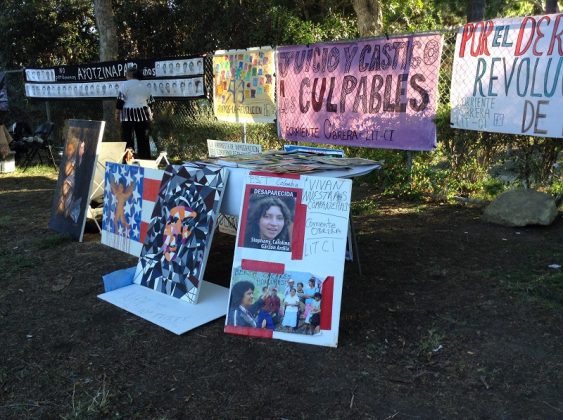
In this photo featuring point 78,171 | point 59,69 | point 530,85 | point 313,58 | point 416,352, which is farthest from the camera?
point 59,69

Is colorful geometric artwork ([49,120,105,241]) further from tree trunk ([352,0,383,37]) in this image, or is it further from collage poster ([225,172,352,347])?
tree trunk ([352,0,383,37])

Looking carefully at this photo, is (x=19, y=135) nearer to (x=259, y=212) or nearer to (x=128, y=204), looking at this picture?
(x=128, y=204)

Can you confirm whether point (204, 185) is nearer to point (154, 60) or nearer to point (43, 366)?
point (43, 366)

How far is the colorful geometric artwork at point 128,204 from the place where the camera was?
15.4ft

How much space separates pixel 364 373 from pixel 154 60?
7565 mm

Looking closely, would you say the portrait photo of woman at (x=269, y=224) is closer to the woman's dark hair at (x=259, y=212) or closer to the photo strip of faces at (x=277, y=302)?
the woman's dark hair at (x=259, y=212)

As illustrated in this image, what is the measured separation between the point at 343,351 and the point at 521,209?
10.6 feet

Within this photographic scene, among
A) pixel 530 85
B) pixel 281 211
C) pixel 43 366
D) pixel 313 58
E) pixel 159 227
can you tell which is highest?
pixel 313 58

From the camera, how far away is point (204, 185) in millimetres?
3865

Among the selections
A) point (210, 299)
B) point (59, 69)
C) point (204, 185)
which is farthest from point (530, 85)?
point (59, 69)

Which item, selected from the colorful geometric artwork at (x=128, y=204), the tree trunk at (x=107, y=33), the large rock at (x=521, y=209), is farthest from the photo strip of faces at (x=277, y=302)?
the tree trunk at (x=107, y=33)

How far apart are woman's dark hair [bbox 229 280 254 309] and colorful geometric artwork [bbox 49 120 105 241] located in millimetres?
2678

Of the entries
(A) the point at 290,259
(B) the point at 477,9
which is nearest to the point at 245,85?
(A) the point at 290,259

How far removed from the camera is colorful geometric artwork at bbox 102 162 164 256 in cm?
468
